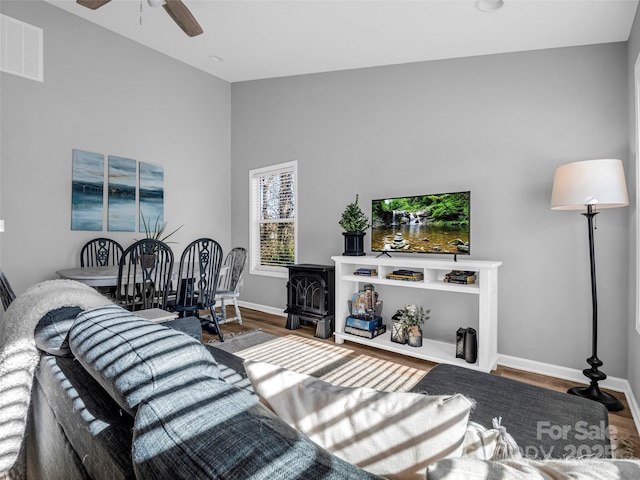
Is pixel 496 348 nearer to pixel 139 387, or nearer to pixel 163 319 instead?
pixel 163 319

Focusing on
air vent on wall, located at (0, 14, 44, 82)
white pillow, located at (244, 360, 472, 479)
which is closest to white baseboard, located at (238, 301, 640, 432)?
white pillow, located at (244, 360, 472, 479)

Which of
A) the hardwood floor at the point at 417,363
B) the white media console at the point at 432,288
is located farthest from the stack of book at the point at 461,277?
the hardwood floor at the point at 417,363

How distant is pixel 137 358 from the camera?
813 mm

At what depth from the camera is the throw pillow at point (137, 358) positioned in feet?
2.49

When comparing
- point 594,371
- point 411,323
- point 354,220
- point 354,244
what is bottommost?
point 594,371

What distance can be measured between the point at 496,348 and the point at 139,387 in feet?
9.97

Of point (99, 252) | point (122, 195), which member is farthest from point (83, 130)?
point (99, 252)

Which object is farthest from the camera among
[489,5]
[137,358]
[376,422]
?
[489,5]

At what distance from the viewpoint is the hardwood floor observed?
2072mm

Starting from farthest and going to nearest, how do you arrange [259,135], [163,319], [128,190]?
1. [259,135]
2. [128,190]
3. [163,319]

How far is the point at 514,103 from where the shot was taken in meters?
2.97

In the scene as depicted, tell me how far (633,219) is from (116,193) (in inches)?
193

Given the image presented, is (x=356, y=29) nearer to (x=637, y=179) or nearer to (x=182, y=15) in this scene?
(x=182, y=15)

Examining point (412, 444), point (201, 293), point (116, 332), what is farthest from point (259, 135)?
point (412, 444)
